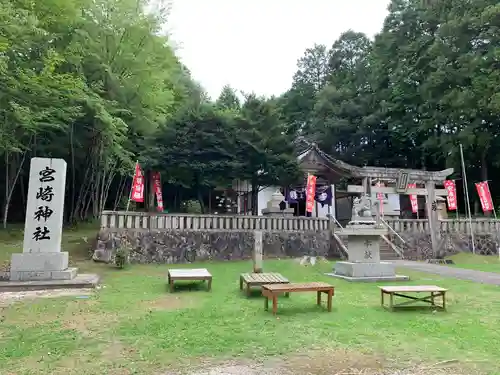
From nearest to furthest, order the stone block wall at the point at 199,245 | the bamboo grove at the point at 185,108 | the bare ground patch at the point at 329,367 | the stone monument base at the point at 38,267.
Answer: the bare ground patch at the point at 329,367 < the stone monument base at the point at 38,267 < the stone block wall at the point at 199,245 < the bamboo grove at the point at 185,108

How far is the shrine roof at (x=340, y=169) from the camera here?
48.8ft

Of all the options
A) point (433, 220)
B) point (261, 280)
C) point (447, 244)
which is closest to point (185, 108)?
point (261, 280)

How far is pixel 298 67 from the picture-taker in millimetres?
34062

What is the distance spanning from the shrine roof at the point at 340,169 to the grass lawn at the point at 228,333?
8.62 meters

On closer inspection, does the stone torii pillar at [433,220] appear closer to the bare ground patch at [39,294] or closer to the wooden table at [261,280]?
the wooden table at [261,280]

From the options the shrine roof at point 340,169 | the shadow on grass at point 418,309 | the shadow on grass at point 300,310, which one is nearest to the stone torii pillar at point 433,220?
the shrine roof at point 340,169

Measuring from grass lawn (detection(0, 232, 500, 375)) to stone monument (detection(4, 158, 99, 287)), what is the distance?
1.74 meters

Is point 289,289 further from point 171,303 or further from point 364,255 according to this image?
point 364,255

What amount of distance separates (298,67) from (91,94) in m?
24.6

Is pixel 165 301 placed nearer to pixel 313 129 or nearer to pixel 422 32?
pixel 313 129

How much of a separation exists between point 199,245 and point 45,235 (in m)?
5.28

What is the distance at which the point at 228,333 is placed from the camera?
4.35m

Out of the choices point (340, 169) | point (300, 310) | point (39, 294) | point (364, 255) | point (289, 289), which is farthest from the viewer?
point (340, 169)

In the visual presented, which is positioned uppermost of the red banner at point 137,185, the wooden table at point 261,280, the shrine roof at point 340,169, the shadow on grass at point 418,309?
the shrine roof at point 340,169
